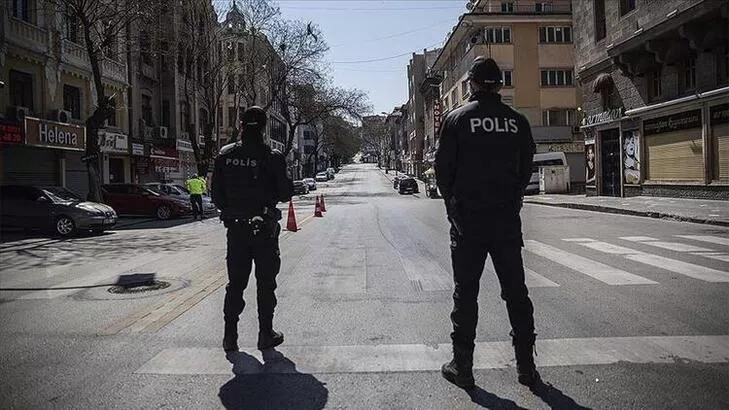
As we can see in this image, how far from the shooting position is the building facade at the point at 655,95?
20.7m

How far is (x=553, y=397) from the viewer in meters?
3.81

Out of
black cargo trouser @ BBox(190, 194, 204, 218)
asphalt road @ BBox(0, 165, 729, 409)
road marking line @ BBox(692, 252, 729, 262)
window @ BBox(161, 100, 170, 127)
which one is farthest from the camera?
window @ BBox(161, 100, 170, 127)

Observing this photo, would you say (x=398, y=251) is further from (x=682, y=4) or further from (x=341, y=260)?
(x=682, y=4)

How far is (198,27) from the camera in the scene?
32.6 m

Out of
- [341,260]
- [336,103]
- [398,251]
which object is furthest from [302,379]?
[336,103]

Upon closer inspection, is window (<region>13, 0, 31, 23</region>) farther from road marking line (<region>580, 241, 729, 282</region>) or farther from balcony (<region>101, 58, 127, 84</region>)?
road marking line (<region>580, 241, 729, 282</region>)

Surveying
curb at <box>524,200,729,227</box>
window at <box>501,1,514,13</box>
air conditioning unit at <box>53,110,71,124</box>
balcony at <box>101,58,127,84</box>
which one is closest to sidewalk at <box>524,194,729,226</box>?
curb at <box>524,200,729,227</box>

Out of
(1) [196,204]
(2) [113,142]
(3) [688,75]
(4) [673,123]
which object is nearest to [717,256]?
(4) [673,123]

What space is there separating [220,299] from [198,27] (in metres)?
28.6

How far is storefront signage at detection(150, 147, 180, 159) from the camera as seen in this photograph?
34.6 m

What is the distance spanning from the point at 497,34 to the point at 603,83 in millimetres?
17929

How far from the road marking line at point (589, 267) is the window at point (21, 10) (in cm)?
2092

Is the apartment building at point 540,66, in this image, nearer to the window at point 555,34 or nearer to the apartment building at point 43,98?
the window at point 555,34

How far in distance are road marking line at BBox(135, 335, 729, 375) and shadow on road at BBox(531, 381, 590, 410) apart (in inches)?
19.5
